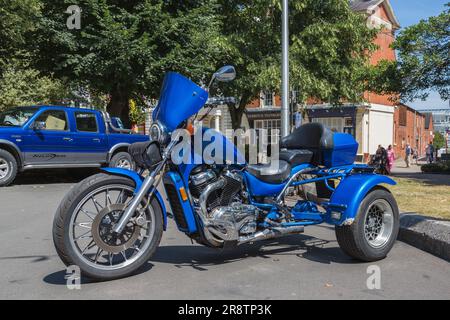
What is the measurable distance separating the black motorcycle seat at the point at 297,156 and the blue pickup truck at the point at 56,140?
8.10 m

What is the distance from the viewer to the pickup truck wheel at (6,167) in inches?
456

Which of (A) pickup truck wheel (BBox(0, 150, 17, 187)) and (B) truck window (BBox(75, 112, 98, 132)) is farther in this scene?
(B) truck window (BBox(75, 112, 98, 132))

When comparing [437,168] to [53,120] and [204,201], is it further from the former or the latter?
[204,201]

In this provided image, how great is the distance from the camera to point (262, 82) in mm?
20391

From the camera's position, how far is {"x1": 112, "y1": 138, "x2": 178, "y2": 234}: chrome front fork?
169 inches

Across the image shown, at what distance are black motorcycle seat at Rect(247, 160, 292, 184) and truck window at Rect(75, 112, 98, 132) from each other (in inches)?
354

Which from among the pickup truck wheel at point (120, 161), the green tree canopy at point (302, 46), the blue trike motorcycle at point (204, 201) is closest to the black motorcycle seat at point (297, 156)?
the blue trike motorcycle at point (204, 201)

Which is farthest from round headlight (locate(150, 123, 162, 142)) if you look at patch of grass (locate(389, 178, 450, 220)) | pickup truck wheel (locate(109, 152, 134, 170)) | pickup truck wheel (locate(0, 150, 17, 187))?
pickup truck wheel (locate(109, 152, 134, 170))

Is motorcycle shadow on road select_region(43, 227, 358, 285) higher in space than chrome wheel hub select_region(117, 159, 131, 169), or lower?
lower

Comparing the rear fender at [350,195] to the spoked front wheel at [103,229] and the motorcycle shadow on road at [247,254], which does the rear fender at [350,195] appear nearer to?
the motorcycle shadow on road at [247,254]

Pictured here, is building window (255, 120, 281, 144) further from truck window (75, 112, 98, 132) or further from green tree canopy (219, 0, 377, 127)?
truck window (75, 112, 98, 132)

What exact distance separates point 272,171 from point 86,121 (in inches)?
366

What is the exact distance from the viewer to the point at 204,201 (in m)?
4.57
